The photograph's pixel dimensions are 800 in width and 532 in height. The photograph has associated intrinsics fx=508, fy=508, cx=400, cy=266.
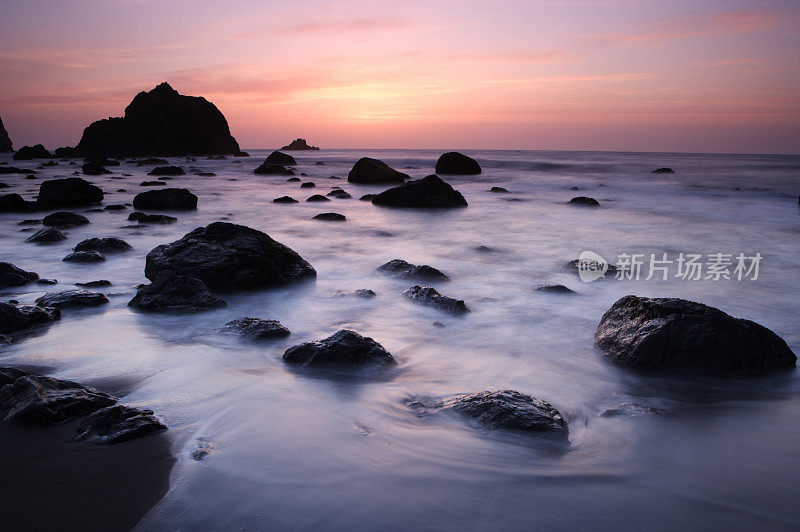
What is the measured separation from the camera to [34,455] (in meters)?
2.32

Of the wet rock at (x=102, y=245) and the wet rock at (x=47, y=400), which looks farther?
the wet rock at (x=102, y=245)

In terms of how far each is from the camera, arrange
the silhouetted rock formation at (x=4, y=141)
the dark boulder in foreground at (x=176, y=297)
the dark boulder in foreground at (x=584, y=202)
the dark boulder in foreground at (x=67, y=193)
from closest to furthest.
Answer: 1. the dark boulder in foreground at (x=176, y=297)
2. the dark boulder in foreground at (x=67, y=193)
3. the dark boulder in foreground at (x=584, y=202)
4. the silhouetted rock formation at (x=4, y=141)

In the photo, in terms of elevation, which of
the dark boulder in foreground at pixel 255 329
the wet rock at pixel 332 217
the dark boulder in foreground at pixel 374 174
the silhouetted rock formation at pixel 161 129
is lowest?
the dark boulder in foreground at pixel 255 329

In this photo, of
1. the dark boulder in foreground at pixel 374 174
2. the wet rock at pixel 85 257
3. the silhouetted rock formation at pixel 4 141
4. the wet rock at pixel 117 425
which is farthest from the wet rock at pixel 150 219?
the silhouetted rock formation at pixel 4 141

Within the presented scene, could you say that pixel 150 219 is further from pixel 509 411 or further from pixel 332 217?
pixel 509 411

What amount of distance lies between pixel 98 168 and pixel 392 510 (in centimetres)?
3097

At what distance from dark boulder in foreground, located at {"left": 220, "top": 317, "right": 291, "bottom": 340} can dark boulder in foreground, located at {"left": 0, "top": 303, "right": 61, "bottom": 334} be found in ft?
4.71

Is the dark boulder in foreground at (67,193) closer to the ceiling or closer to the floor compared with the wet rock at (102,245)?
closer to the ceiling

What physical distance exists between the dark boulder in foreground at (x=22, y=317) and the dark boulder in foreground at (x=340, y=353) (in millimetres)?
2153

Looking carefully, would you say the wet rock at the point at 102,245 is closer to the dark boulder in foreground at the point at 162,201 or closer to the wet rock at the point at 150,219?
the wet rock at the point at 150,219

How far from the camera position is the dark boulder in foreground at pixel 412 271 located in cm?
637

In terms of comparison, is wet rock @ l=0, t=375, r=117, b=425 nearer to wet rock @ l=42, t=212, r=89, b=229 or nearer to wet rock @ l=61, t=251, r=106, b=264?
wet rock @ l=61, t=251, r=106, b=264

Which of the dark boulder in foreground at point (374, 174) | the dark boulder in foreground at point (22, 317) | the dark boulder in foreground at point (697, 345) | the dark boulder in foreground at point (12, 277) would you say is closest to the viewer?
the dark boulder in foreground at point (697, 345)

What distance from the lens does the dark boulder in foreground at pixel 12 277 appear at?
5410 mm
